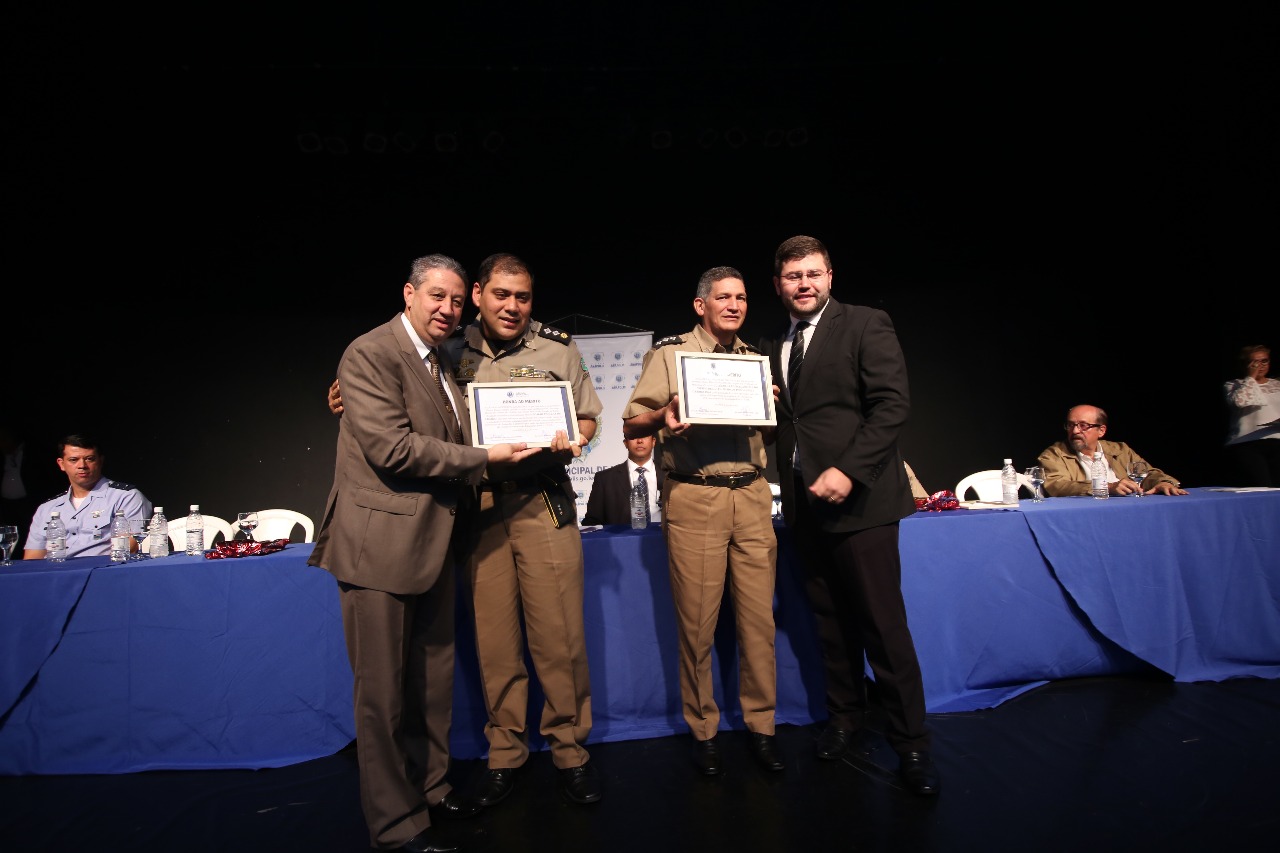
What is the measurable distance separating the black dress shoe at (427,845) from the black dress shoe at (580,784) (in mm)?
410

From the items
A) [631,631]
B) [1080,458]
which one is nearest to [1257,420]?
[1080,458]

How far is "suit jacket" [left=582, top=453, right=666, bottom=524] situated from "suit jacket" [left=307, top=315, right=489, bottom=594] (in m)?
2.60

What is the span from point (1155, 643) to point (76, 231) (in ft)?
25.9

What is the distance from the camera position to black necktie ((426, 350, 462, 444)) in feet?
6.82

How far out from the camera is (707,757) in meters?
2.33

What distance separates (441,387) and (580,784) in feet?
4.65

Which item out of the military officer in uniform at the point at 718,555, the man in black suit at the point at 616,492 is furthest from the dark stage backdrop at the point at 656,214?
the military officer in uniform at the point at 718,555

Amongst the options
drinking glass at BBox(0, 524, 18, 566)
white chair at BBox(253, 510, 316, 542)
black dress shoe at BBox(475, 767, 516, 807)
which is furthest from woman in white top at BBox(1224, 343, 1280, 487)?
drinking glass at BBox(0, 524, 18, 566)

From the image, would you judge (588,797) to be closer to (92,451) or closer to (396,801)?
(396,801)

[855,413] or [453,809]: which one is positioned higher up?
[855,413]

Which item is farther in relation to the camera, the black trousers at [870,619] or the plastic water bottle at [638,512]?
the plastic water bottle at [638,512]

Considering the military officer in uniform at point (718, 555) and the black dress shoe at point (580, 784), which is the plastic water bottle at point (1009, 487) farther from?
the black dress shoe at point (580, 784)

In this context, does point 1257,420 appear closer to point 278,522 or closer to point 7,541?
point 278,522

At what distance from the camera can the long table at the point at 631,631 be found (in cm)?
254
